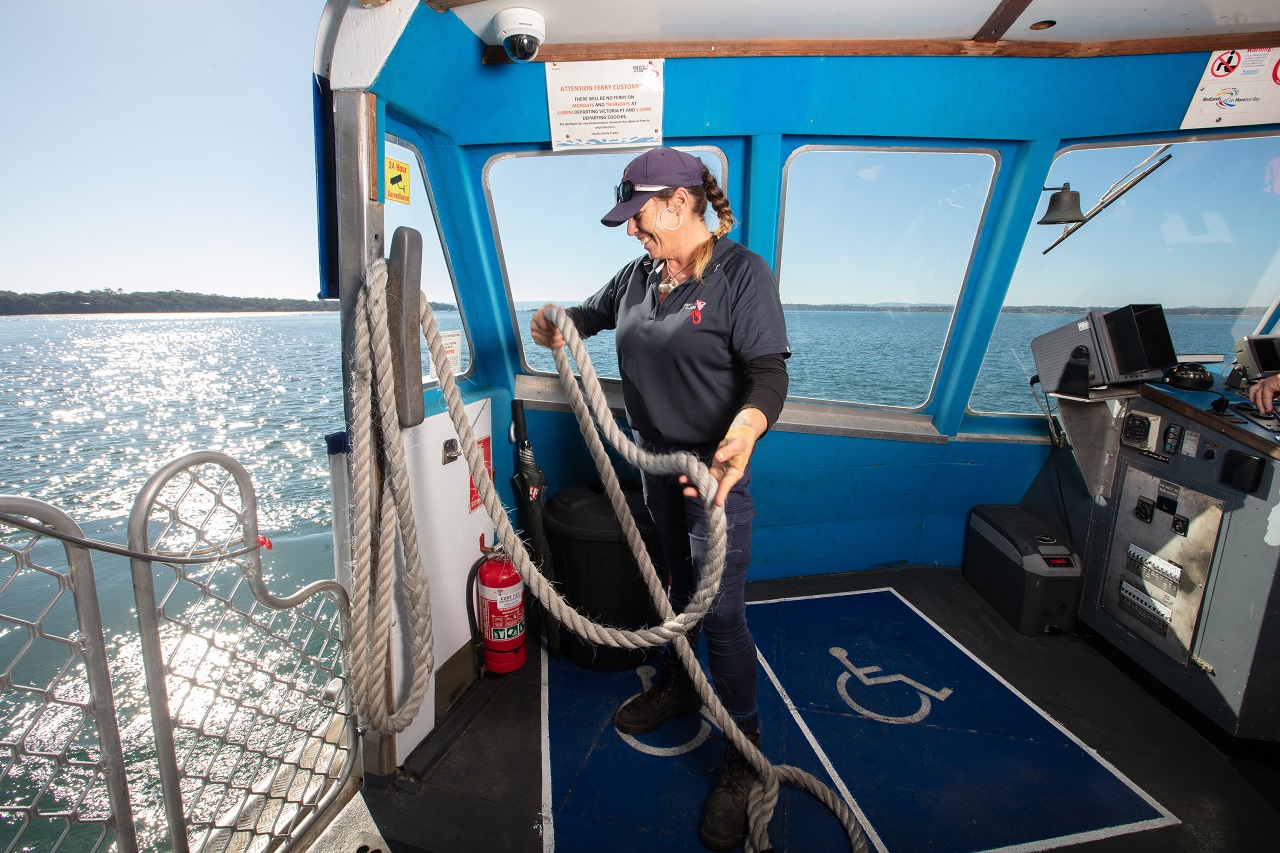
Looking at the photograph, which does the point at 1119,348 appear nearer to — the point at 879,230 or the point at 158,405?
the point at 879,230

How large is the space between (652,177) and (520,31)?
2.65 ft

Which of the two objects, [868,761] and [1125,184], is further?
[1125,184]

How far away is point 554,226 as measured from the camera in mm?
2930

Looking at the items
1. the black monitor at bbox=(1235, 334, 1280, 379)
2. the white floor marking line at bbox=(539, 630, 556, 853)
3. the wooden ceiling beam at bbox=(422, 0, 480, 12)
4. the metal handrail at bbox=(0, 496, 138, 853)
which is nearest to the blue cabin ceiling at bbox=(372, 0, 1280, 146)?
the wooden ceiling beam at bbox=(422, 0, 480, 12)

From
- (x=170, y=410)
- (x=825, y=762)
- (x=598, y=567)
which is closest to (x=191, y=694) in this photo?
(x=598, y=567)

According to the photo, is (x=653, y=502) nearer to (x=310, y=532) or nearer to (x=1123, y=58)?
(x=1123, y=58)

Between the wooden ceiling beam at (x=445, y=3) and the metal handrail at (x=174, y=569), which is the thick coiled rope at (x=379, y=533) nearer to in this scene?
the metal handrail at (x=174, y=569)

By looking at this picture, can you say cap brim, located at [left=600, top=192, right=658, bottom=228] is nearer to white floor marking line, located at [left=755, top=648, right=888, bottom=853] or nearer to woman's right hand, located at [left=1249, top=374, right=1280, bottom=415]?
white floor marking line, located at [left=755, top=648, right=888, bottom=853]

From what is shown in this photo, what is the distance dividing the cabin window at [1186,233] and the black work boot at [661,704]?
2.07m

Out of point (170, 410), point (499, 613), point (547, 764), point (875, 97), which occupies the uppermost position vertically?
point (875, 97)

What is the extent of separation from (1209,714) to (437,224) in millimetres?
3554

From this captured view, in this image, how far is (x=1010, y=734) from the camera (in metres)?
2.16

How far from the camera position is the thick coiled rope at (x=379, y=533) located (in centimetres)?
144

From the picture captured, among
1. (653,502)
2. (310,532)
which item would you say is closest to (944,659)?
(653,502)
